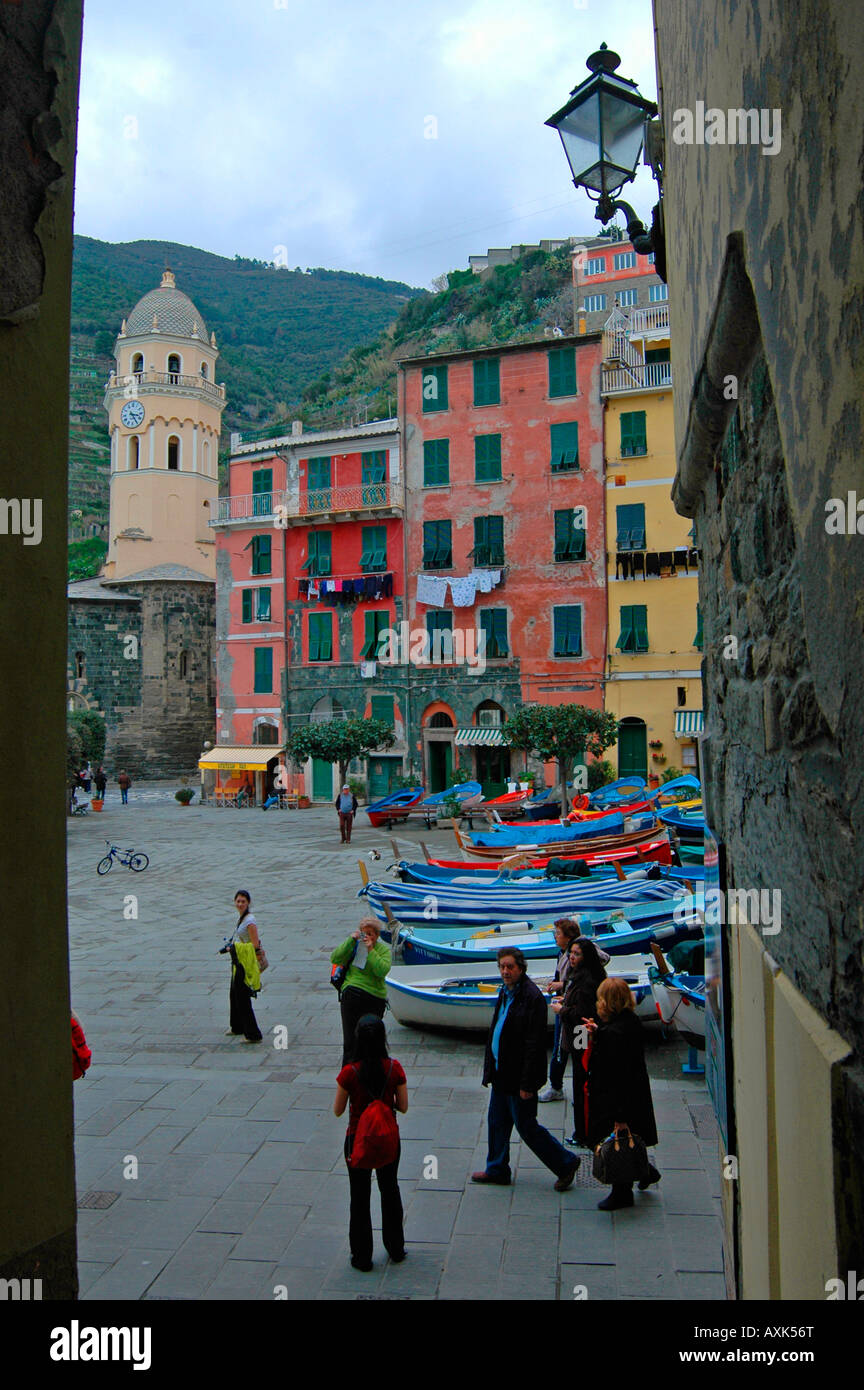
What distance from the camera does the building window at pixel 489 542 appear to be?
34.6m

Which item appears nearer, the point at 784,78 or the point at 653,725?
the point at 784,78

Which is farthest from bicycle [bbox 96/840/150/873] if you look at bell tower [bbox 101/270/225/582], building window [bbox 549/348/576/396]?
bell tower [bbox 101/270/225/582]

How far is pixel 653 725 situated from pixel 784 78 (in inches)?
1183

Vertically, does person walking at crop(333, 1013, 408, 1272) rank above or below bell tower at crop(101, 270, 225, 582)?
below

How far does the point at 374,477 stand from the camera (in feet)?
122

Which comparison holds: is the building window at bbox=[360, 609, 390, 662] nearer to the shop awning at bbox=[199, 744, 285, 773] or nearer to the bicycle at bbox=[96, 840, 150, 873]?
the shop awning at bbox=[199, 744, 285, 773]

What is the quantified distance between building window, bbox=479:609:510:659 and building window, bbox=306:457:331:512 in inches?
300

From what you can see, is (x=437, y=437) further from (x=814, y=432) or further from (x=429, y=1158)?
(x=814, y=432)

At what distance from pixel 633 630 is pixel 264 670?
1495cm

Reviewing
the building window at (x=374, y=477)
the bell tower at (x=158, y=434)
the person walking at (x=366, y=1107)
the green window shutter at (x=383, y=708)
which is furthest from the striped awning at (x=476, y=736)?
the person walking at (x=366, y=1107)

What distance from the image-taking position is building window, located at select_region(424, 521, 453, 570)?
35.4 m

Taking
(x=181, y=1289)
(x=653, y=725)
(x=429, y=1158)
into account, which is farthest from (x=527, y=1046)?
(x=653, y=725)

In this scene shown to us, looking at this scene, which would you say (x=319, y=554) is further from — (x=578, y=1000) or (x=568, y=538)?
(x=578, y=1000)
